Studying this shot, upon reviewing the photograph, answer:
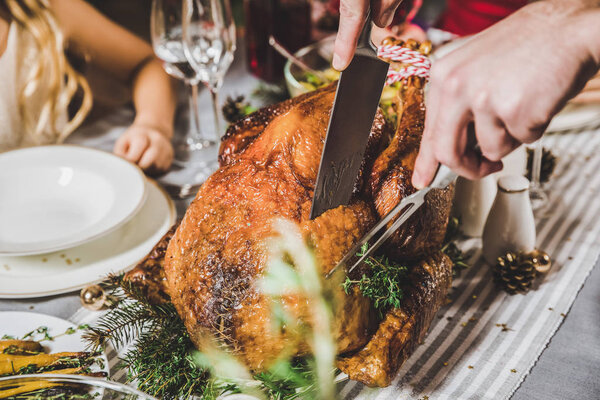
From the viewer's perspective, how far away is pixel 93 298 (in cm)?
92

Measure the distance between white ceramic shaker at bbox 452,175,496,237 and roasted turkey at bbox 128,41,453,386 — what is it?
218mm

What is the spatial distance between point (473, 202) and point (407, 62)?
317 millimetres

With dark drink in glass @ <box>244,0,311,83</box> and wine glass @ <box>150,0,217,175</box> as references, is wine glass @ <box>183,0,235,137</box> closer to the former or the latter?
wine glass @ <box>150,0,217,175</box>

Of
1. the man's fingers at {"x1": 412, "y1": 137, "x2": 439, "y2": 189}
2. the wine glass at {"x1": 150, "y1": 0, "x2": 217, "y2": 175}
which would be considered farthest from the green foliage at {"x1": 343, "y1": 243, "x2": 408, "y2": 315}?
the wine glass at {"x1": 150, "y1": 0, "x2": 217, "y2": 175}

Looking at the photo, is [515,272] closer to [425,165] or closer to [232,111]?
[425,165]

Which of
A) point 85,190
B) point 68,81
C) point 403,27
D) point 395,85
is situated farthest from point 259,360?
point 68,81

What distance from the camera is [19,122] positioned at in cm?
142

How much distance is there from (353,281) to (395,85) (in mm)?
656

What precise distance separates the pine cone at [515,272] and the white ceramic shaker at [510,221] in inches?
1.5

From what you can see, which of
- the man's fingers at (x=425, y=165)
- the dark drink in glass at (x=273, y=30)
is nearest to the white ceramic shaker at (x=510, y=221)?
the man's fingers at (x=425, y=165)

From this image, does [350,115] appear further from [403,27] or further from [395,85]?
[403,27]

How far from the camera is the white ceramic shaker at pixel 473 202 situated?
107 centimetres

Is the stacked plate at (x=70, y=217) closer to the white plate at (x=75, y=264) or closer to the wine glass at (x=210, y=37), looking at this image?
the white plate at (x=75, y=264)

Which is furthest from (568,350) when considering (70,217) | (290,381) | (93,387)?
(70,217)
